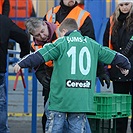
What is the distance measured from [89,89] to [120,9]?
1.61 metres

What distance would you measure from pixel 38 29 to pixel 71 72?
684 mm

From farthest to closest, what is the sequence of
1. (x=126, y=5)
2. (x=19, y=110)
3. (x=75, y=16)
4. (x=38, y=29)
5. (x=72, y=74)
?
(x=19, y=110) → (x=126, y=5) → (x=75, y=16) → (x=38, y=29) → (x=72, y=74)

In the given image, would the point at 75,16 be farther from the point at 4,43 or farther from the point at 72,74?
the point at 72,74

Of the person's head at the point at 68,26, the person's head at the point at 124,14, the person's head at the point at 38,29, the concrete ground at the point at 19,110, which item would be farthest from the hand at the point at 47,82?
the concrete ground at the point at 19,110

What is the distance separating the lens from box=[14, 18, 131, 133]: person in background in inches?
222

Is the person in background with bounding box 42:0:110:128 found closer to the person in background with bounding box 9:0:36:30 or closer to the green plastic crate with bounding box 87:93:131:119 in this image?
the green plastic crate with bounding box 87:93:131:119

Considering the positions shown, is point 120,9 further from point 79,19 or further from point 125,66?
point 125,66

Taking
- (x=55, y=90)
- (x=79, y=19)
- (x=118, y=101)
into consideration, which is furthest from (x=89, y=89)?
(x=79, y=19)

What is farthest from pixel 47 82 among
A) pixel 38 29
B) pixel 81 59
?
pixel 81 59

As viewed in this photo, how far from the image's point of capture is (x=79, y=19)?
22.0 ft

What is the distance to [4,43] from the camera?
632 centimetres

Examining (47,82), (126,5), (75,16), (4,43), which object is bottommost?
(47,82)

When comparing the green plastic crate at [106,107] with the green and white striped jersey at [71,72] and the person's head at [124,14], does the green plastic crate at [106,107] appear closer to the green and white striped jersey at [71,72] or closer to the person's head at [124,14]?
the green and white striped jersey at [71,72]

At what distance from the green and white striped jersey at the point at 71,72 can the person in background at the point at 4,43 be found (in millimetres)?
814
